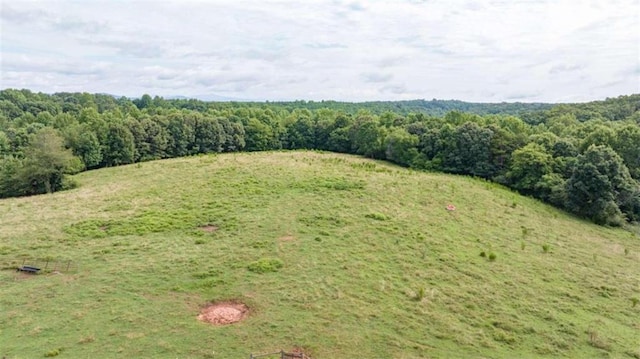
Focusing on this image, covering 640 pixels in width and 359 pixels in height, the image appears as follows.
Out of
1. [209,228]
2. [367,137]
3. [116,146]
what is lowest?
[209,228]

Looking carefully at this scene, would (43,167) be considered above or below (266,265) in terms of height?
above

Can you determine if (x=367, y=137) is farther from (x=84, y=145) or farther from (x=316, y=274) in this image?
(x=316, y=274)

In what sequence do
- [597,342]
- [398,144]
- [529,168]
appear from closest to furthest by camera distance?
[597,342]
[529,168]
[398,144]

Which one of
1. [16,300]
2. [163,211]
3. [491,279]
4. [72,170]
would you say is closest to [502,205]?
[491,279]

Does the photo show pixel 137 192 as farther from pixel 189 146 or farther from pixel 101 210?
pixel 189 146

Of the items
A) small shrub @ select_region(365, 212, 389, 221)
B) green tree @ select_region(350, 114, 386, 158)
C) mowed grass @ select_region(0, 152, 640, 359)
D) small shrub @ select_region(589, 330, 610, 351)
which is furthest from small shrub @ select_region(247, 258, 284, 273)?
green tree @ select_region(350, 114, 386, 158)

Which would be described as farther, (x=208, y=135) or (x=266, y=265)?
(x=208, y=135)

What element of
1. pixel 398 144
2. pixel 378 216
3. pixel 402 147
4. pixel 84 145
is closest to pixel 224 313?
pixel 378 216
